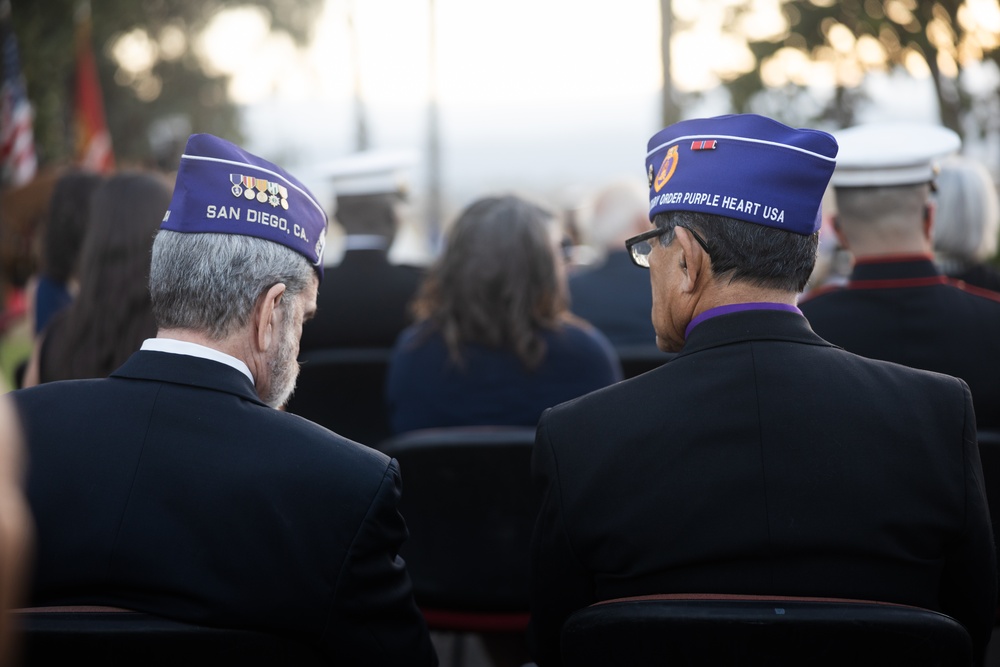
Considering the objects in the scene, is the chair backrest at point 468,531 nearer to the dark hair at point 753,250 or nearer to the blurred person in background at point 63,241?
the dark hair at point 753,250

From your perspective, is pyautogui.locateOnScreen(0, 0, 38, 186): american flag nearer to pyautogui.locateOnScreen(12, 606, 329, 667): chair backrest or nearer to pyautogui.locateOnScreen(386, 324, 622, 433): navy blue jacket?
pyautogui.locateOnScreen(386, 324, 622, 433): navy blue jacket

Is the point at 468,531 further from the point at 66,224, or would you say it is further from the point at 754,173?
the point at 66,224

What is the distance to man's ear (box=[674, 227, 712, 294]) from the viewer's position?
1943mm

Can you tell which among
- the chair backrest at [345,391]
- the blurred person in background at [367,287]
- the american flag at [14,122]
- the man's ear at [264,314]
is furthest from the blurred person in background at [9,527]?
the american flag at [14,122]

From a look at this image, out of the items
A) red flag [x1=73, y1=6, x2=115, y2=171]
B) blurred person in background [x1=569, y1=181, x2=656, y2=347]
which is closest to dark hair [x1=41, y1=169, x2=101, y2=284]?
blurred person in background [x1=569, y1=181, x2=656, y2=347]

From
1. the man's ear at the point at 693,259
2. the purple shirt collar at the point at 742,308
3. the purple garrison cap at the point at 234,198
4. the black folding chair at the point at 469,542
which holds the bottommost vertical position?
the black folding chair at the point at 469,542

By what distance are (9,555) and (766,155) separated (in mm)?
1561

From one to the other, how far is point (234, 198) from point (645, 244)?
833mm

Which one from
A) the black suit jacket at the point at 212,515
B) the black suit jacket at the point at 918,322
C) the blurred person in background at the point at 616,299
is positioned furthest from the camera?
the blurred person in background at the point at 616,299

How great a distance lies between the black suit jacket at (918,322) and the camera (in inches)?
108

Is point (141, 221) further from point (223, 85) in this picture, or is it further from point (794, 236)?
point (223, 85)

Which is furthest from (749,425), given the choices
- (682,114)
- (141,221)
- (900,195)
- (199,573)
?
(682,114)

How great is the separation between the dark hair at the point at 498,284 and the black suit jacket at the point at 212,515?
5.28 ft

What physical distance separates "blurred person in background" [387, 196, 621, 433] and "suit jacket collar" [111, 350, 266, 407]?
1521mm
